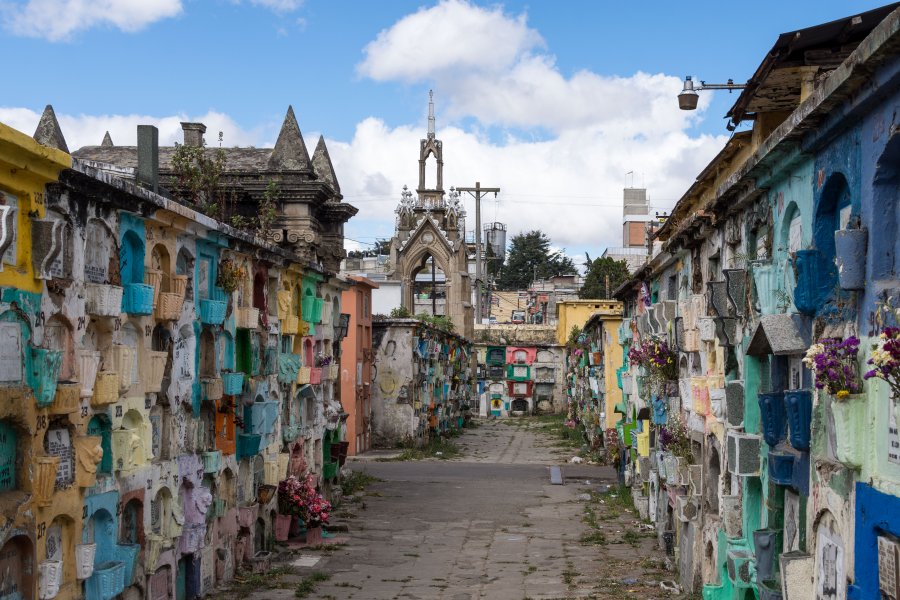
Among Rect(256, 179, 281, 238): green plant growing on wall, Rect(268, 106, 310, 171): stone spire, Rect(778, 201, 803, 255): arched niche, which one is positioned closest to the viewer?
Rect(778, 201, 803, 255): arched niche

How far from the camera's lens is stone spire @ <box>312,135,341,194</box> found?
3491cm

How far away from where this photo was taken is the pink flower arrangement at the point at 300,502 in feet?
71.6

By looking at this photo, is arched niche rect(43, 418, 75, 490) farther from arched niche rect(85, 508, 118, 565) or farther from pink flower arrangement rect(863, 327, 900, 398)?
pink flower arrangement rect(863, 327, 900, 398)

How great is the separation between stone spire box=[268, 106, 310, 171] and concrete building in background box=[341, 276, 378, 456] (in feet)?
22.2

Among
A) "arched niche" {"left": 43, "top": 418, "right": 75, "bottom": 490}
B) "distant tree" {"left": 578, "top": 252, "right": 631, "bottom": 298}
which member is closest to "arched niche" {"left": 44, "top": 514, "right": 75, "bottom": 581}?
"arched niche" {"left": 43, "top": 418, "right": 75, "bottom": 490}

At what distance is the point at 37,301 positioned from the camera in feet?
37.4

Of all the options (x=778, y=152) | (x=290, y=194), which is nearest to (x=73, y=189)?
(x=778, y=152)

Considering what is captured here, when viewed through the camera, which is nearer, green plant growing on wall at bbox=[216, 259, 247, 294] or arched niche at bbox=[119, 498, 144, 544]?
arched niche at bbox=[119, 498, 144, 544]

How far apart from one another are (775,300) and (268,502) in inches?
485

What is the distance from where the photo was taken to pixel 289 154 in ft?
102

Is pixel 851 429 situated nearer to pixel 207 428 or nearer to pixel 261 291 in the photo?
pixel 207 428

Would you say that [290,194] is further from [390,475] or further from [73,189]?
[73,189]

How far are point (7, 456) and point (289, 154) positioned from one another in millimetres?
21032

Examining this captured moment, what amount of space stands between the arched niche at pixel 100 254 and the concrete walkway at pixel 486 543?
6315 millimetres
